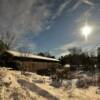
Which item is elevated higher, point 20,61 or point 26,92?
point 20,61

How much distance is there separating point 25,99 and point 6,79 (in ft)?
8.81

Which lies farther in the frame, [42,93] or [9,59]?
[9,59]

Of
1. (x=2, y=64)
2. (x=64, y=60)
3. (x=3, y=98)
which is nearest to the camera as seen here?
(x=3, y=98)

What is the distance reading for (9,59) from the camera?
2839 cm

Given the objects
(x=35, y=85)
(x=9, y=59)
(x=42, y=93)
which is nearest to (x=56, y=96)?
(x=42, y=93)

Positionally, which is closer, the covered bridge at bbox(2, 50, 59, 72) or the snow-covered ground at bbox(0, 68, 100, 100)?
the snow-covered ground at bbox(0, 68, 100, 100)

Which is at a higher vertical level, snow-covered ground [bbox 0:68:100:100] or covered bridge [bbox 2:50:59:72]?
covered bridge [bbox 2:50:59:72]

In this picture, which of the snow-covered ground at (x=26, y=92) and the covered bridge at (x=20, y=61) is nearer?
the snow-covered ground at (x=26, y=92)

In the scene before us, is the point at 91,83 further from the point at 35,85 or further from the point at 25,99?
the point at 25,99

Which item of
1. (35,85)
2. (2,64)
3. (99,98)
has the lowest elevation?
(99,98)

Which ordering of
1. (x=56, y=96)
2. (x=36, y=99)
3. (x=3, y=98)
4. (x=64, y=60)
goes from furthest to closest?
1. (x=64, y=60)
2. (x=56, y=96)
3. (x=36, y=99)
4. (x=3, y=98)

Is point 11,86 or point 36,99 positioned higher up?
point 11,86

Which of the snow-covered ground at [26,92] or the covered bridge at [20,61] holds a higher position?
the covered bridge at [20,61]

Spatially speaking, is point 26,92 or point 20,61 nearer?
point 26,92
